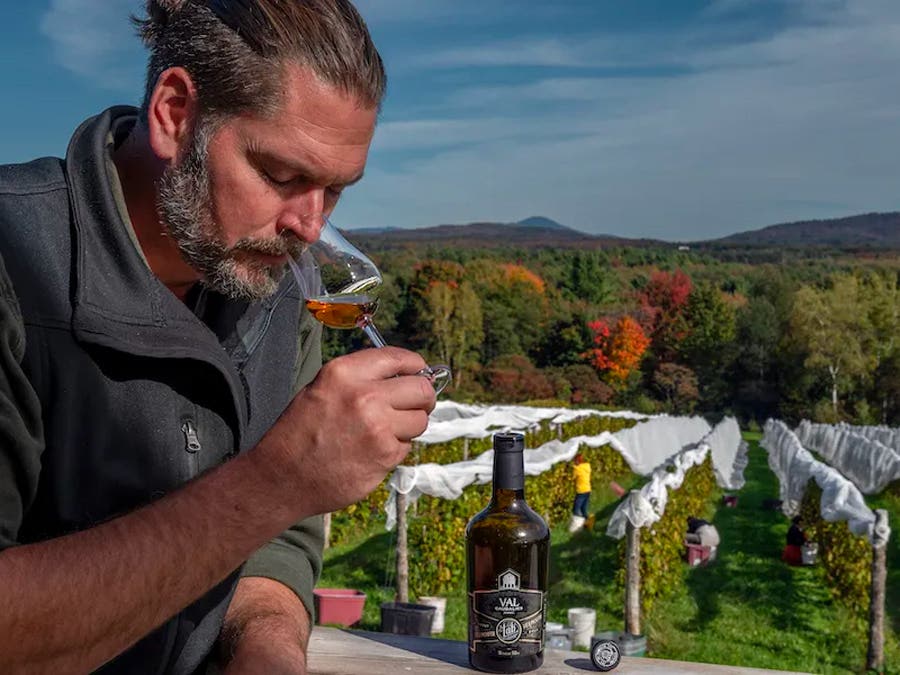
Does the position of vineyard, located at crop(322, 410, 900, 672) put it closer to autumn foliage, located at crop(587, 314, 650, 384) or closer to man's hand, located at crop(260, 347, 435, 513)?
man's hand, located at crop(260, 347, 435, 513)

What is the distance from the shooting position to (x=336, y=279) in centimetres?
169

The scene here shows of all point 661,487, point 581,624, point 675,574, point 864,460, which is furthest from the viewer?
point 864,460

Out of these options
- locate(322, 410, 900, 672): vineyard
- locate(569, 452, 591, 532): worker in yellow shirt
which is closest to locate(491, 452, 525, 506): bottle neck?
locate(322, 410, 900, 672): vineyard

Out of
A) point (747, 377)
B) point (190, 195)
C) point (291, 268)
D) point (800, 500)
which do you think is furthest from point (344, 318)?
point (747, 377)

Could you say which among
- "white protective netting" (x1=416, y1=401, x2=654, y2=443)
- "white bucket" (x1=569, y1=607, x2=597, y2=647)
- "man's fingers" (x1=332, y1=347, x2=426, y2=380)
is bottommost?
"white bucket" (x1=569, y1=607, x2=597, y2=647)

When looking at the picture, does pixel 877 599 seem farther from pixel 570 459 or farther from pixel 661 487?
pixel 570 459

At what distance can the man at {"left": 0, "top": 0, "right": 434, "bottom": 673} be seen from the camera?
121 centimetres

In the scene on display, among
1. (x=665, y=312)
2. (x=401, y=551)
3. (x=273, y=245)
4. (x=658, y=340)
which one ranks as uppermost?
(x=665, y=312)

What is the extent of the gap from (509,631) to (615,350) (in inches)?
3069

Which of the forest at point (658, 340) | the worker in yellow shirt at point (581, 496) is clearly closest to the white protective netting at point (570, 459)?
the worker in yellow shirt at point (581, 496)

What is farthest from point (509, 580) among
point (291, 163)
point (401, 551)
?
point (401, 551)

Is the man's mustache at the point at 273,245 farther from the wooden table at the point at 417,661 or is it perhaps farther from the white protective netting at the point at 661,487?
the white protective netting at the point at 661,487

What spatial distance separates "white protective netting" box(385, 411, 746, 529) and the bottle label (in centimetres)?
848

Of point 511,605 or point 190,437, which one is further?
point 511,605
